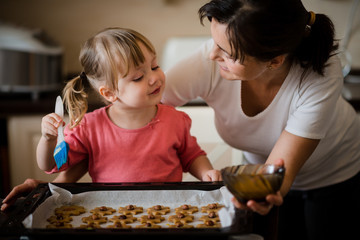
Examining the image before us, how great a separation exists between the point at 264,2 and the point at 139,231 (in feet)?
1.96

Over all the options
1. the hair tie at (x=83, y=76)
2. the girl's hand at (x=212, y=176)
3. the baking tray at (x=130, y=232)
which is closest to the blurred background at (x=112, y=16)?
the hair tie at (x=83, y=76)

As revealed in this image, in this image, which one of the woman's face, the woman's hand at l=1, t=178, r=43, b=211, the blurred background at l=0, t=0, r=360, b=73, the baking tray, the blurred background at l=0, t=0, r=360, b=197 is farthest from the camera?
the blurred background at l=0, t=0, r=360, b=73

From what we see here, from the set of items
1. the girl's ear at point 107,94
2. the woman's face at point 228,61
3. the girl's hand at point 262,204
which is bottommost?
the girl's hand at point 262,204

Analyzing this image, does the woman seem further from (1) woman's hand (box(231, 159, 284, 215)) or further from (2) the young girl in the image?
(2) the young girl

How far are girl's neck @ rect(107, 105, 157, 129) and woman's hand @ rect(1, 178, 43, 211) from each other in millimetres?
273

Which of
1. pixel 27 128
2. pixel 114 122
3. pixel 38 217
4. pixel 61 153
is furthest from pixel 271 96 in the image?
pixel 27 128

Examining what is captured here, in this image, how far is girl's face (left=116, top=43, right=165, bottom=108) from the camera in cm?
115

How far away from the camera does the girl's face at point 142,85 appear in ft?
3.78

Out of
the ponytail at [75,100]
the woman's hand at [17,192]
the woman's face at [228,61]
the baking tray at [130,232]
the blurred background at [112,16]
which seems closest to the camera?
the baking tray at [130,232]

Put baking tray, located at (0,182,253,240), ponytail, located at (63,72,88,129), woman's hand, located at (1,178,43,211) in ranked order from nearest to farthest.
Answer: baking tray, located at (0,182,253,240), woman's hand, located at (1,178,43,211), ponytail, located at (63,72,88,129)

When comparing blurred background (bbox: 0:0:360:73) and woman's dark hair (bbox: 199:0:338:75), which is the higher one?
woman's dark hair (bbox: 199:0:338:75)

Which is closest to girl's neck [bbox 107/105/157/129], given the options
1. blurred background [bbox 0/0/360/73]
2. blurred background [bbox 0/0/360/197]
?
blurred background [bbox 0/0/360/197]

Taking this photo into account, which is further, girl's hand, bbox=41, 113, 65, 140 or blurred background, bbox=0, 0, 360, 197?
blurred background, bbox=0, 0, 360, 197

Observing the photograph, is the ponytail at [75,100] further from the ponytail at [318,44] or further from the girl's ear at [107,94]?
the ponytail at [318,44]
